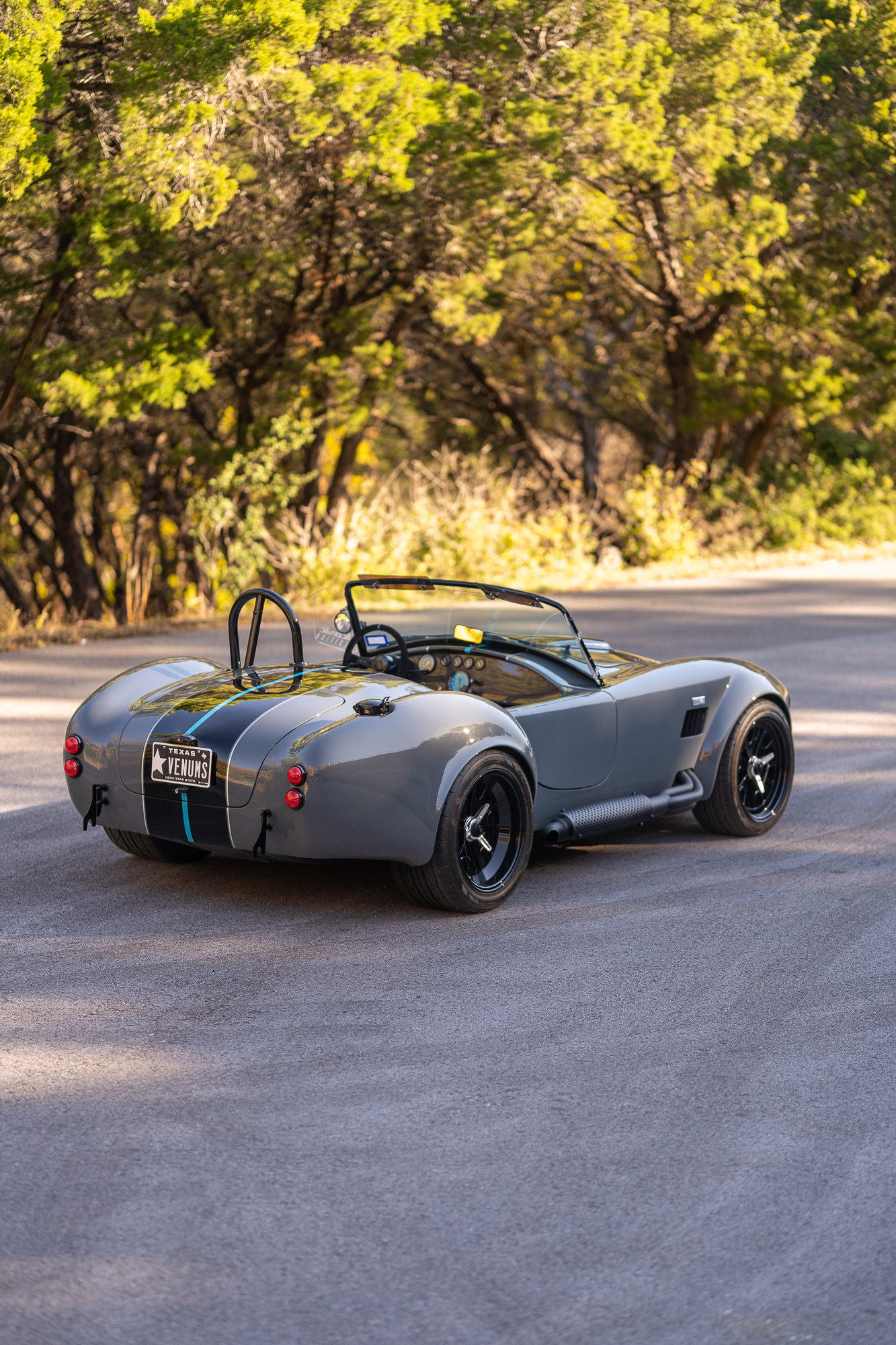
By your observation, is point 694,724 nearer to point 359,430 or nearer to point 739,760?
point 739,760

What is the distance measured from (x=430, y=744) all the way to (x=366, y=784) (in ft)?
0.98

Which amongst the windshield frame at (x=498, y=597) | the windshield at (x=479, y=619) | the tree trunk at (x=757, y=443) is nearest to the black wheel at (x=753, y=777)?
the windshield frame at (x=498, y=597)

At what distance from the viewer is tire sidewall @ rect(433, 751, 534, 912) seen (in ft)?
17.3

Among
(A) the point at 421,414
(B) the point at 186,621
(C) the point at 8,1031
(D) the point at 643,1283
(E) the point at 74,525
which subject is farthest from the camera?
(A) the point at 421,414

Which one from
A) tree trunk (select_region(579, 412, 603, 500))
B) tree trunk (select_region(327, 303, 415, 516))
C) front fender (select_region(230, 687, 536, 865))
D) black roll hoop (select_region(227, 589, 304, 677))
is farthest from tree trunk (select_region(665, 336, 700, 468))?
front fender (select_region(230, 687, 536, 865))

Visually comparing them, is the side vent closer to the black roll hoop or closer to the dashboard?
the dashboard

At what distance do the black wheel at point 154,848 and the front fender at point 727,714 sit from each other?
231 cm

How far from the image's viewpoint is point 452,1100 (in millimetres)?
3918

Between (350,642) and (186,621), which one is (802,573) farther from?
(350,642)

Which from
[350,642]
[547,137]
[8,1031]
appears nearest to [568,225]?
[547,137]

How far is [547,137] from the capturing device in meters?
16.3

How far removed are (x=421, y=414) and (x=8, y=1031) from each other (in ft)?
80.3

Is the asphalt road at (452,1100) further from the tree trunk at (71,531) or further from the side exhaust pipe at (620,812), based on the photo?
the tree trunk at (71,531)

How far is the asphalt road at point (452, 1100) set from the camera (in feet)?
9.80
